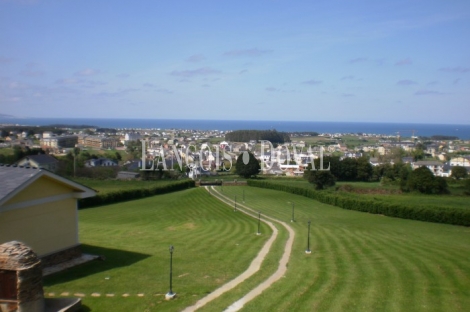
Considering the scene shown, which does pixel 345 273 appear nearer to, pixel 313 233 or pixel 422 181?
pixel 313 233

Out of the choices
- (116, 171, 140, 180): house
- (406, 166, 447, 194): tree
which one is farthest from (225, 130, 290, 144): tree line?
(406, 166, 447, 194): tree

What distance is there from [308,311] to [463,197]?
3888 cm

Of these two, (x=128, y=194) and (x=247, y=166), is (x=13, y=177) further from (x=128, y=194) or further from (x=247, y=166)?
(x=247, y=166)

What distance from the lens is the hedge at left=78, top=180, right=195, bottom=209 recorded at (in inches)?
1336

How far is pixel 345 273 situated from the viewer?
11352 mm

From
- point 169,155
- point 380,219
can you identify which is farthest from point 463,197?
point 169,155

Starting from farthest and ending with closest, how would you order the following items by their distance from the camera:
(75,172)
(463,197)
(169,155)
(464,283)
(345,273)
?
1. (169,155)
2. (75,172)
3. (463,197)
4. (345,273)
5. (464,283)

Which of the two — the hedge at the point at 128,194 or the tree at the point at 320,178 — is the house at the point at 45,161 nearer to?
the hedge at the point at 128,194

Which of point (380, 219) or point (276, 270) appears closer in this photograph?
point (276, 270)

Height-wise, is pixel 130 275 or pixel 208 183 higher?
pixel 130 275

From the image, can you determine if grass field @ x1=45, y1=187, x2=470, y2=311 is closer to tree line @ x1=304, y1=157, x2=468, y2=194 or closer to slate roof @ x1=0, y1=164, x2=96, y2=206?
slate roof @ x1=0, y1=164, x2=96, y2=206

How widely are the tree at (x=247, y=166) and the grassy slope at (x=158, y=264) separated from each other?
4092 cm

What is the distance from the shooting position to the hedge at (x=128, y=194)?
3394 centimetres

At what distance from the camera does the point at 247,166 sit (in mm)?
65188
